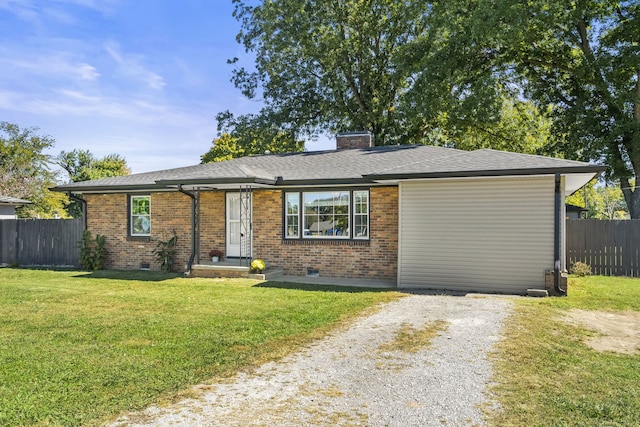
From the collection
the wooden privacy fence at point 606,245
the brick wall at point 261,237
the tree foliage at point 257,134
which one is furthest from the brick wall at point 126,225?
the wooden privacy fence at point 606,245

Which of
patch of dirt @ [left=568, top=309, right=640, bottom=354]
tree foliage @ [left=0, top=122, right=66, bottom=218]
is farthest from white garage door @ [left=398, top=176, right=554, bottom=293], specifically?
tree foliage @ [left=0, top=122, right=66, bottom=218]

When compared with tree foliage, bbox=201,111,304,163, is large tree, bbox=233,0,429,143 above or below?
above

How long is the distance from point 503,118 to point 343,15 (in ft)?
31.6

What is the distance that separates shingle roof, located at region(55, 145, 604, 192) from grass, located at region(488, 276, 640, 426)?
3.49m

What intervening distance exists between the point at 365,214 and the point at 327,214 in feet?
3.49

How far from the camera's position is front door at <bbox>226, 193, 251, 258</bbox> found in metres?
13.5

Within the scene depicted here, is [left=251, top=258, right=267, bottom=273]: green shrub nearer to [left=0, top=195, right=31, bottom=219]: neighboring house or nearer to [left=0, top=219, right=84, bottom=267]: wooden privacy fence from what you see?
[left=0, top=219, right=84, bottom=267]: wooden privacy fence

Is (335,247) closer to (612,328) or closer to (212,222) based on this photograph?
(212,222)

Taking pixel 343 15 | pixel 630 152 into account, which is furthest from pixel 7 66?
pixel 630 152

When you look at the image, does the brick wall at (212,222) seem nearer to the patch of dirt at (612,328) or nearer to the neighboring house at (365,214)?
the neighboring house at (365,214)

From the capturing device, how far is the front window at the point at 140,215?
14.7 metres

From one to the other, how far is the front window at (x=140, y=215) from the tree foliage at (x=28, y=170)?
68.1 feet

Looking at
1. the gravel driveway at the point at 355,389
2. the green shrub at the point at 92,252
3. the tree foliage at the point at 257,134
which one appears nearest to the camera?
the gravel driveway at the point at 355,389

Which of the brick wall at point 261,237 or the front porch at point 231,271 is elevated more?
the brick wall at point 261,237
